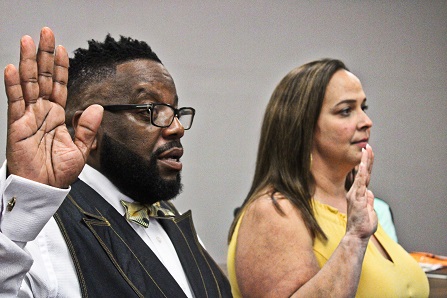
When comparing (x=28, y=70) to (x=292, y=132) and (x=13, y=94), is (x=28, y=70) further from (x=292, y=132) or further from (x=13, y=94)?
(x=292, y=132)

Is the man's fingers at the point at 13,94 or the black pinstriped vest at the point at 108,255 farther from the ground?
the man's fingers at the point at 13,94

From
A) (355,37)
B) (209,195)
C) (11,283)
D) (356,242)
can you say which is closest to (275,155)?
(356,242)

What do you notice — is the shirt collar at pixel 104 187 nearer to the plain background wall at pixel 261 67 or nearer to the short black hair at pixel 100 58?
the short black hair at pixel 100 58

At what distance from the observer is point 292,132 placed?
201 centimetres

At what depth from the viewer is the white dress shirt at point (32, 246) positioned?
1094 millimetres

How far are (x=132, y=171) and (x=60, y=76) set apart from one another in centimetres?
48

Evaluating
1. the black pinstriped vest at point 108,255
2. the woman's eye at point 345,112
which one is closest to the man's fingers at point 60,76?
the black pinstriped vest at point 108,255

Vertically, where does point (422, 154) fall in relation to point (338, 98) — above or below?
below

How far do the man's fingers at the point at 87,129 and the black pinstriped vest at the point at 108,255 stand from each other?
203mm

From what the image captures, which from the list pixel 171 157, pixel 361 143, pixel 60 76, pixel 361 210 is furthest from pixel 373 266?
pixel 60 76

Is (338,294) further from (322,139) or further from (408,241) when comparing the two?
(408,241)

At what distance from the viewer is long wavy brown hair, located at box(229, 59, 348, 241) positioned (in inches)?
78.1

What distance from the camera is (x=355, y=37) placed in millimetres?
4418

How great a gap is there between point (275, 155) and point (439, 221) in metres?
2.90
